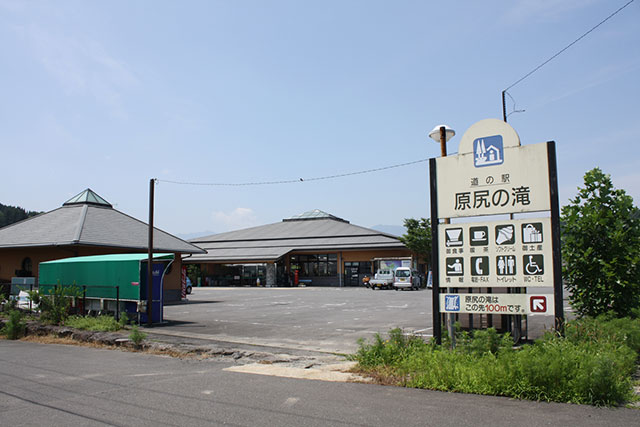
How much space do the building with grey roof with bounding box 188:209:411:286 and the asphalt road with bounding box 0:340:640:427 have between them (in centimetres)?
3729

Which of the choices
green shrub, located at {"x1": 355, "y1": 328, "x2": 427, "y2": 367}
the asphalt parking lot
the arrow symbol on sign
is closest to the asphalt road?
green shrub, located at {"x1": 355, "y1": 328, "x2": 427, "y2": 367}

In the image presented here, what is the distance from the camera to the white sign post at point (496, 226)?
7.75m

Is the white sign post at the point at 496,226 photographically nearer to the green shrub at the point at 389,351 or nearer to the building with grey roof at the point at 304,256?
the green shrub at the point at 389,351

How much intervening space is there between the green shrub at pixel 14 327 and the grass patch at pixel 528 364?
35.2ft

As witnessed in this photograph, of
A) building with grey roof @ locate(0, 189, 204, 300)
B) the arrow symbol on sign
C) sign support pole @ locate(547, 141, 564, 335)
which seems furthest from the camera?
building with grey roof @ locate(0, 189, 204, 300)

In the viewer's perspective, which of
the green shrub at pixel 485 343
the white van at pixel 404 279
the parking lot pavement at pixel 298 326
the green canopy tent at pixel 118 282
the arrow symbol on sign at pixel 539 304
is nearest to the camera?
the green shrub at pixel 485 343

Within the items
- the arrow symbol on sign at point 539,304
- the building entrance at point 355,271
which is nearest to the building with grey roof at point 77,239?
the building entrance at point 355,271

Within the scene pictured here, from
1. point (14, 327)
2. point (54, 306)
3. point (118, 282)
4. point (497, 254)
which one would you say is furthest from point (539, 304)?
point (118, 282)

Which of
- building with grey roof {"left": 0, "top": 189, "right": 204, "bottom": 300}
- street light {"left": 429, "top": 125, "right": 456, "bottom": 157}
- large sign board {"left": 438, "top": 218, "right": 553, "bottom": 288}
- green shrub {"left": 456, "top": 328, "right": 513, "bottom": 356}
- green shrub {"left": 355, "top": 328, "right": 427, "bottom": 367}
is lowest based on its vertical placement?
green shrub {"left": 355, "top": 328, "right": 427, "bottom": 367}

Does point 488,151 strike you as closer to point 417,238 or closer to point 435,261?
point 435,261

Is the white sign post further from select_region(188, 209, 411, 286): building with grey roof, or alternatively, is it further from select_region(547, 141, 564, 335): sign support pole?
select_region(188, 209, 411, 286): building with grey roof

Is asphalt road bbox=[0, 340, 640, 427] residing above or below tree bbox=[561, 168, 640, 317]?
below

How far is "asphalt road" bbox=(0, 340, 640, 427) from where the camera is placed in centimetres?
532

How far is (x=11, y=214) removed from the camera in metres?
81.3
